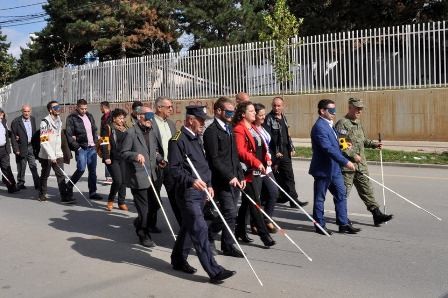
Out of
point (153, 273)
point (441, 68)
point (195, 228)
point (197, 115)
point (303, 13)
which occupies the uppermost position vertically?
point (303, 13)

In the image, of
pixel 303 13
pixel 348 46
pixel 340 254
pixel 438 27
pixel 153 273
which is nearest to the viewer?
pixel 153 273

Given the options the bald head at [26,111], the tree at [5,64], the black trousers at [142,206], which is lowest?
the black trousers at [142,206]

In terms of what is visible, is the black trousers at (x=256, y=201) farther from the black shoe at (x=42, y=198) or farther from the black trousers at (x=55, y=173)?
the black shoe at (x=42, y=198)

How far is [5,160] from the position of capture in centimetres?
1177

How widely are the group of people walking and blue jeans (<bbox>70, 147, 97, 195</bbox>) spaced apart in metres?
0.83

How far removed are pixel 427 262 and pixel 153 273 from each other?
2.84 m

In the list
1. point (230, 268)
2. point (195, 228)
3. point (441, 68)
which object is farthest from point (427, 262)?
point (441, 68)

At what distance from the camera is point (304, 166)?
604 inches

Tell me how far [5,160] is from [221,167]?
7132 mm

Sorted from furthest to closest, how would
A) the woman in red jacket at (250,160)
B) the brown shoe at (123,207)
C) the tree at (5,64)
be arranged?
the tree at (5,64) < the brown shoe at (123,207) < the woman in red jacket at (250,160)

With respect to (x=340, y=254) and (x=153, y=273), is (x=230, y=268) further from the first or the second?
(x=340, y=254)

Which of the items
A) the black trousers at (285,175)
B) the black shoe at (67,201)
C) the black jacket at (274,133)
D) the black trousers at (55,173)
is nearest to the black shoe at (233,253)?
the black jacket at (274,133)

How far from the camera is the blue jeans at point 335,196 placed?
7383 millimetres

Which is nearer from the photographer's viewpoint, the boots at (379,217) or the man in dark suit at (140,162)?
the man in dark suit at (140,162)
